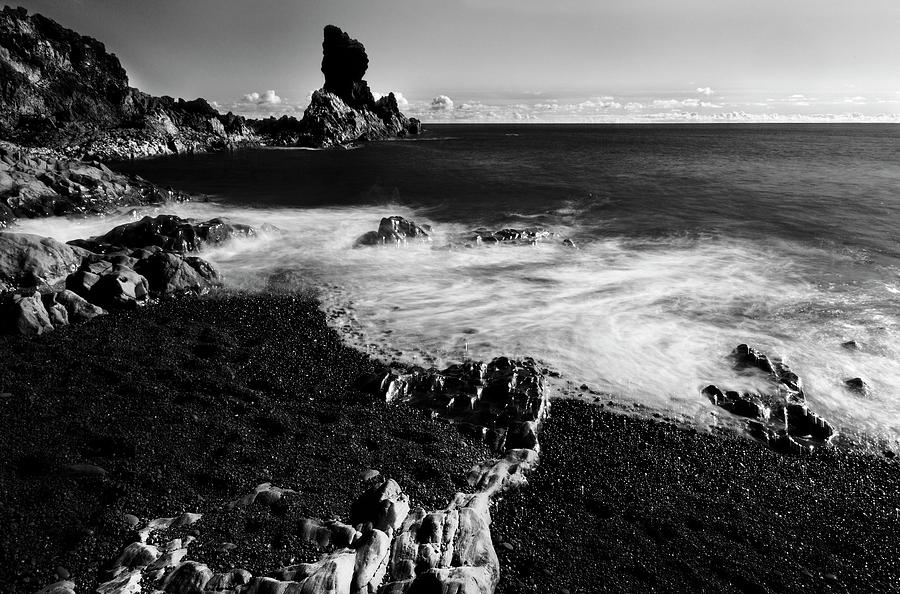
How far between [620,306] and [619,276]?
509cm

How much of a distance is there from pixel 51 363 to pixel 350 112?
154 metres

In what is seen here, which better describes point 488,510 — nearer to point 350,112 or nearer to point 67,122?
point 67,122

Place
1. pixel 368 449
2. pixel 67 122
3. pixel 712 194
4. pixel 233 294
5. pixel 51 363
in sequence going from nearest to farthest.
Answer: pixel 368 449 → pixel 51 363 → pixel 233 294 → pixel 712 194 → pixel 67 122

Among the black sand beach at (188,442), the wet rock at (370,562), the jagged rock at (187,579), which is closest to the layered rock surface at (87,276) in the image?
the black sand beach at (188,442)

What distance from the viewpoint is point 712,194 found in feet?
181

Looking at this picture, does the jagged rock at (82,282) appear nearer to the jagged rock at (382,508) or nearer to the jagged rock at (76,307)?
the jagged rock at (76,307)

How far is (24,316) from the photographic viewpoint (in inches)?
699

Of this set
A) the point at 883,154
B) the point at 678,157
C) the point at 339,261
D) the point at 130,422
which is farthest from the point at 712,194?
the point at 883,154

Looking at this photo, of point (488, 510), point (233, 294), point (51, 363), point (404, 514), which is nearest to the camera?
point (404, 514)

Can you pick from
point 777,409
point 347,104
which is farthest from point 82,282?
point 347,104

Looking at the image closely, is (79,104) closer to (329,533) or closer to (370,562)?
(329,533)

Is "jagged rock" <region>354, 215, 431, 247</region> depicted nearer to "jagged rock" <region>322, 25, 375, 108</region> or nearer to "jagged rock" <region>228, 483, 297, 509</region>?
"jagged rock" <region>228, 483, 297, 509</region>

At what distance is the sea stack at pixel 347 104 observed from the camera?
143 meters

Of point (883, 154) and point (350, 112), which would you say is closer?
point (883, 154)
